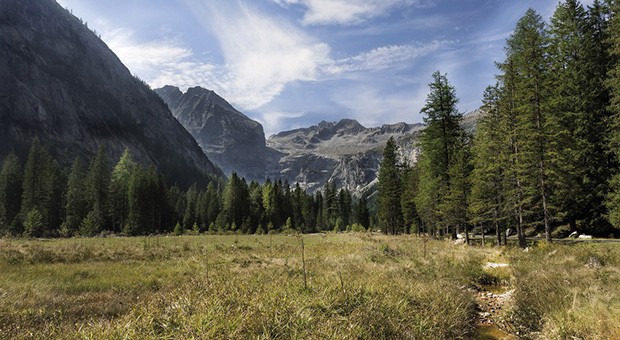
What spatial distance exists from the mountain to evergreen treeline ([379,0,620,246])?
141 meters

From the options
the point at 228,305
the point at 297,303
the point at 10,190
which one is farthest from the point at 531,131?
the point at 10,190

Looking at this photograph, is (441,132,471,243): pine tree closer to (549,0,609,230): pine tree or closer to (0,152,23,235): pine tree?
(549,0,609,230): pine tree

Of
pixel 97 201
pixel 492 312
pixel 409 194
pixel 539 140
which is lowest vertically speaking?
pixel 492 312

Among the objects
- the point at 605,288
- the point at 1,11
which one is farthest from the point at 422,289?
the point at 1,11

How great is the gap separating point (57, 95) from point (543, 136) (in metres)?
190

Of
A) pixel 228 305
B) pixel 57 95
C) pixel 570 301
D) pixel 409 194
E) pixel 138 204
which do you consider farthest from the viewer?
pixel 57 95

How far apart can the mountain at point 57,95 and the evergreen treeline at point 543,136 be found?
14105 cm

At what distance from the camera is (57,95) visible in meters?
155

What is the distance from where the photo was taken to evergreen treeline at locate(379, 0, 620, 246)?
22.9 meters

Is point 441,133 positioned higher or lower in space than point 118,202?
higher

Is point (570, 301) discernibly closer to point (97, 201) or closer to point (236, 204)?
point (97, 201)

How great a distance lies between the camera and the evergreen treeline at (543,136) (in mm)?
22933

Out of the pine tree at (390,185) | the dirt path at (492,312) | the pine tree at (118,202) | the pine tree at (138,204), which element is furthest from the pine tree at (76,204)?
the dirt path at (492,312)

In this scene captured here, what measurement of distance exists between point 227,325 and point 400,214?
65.0 metres
